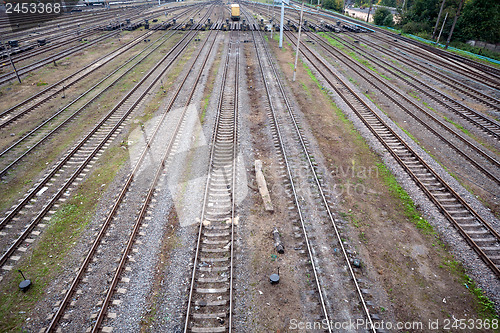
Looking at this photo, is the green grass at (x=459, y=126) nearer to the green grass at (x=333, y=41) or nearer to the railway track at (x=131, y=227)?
the railway track at (x=131, y=227)

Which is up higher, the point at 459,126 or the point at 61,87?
the point at 61,87

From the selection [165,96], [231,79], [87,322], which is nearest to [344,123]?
[231,79]

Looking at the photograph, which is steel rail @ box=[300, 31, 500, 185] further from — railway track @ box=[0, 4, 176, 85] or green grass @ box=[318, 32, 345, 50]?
railway track @ box=[0, 4, 176, 85]

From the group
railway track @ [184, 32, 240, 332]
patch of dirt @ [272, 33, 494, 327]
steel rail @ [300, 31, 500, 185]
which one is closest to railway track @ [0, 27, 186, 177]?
railway track @ [184, 32, 240, 332]

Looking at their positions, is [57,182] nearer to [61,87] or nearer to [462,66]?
[61,87]

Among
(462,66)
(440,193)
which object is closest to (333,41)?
A: (462,66)

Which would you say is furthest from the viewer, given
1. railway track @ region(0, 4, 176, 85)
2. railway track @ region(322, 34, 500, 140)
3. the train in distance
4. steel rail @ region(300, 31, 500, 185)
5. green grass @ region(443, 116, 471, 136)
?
the train in distance
